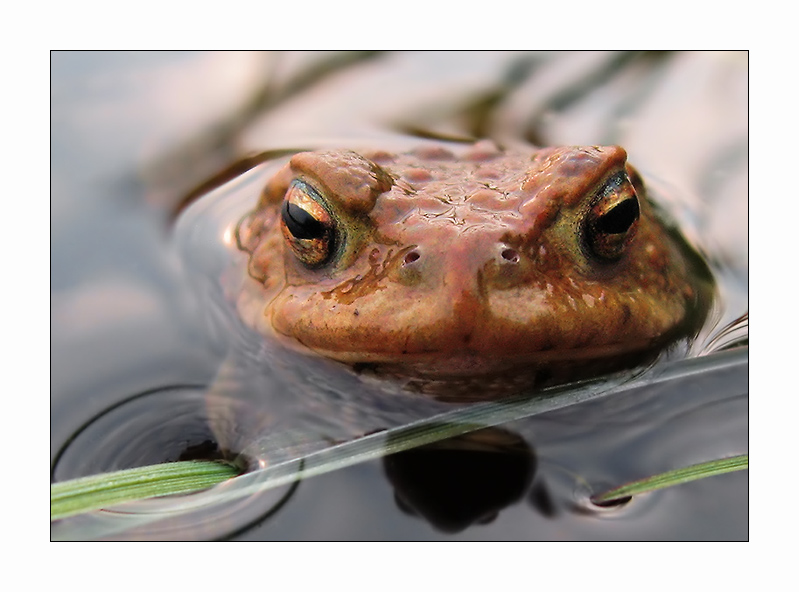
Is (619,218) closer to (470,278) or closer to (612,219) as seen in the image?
(612,219)

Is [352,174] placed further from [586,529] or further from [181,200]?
[181,200]

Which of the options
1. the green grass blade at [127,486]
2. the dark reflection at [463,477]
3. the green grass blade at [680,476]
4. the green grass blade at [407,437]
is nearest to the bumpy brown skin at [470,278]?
the green grass blade at [407,437]

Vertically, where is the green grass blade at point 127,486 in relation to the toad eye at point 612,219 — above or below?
below

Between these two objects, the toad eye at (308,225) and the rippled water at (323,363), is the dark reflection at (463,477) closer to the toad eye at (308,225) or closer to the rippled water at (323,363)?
the rippled water at (323,363)

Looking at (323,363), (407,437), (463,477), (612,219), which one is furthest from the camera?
(323,363)

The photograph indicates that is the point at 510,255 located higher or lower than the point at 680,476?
higher

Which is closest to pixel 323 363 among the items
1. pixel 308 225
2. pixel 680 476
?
pixel 308 225

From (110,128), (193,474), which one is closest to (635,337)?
(193,474)
